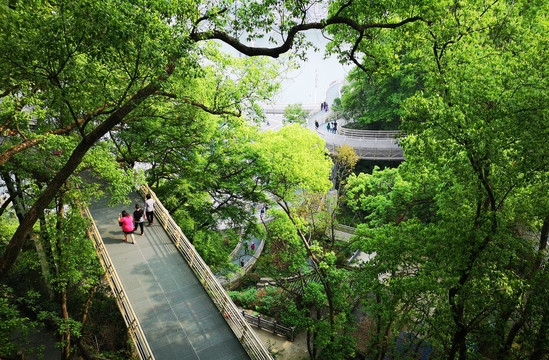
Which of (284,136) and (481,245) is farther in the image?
(284,136)

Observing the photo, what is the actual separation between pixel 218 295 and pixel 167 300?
1.24 meters

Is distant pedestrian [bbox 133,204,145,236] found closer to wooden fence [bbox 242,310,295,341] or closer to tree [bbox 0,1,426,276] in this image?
tree [bbox 0,1,426,276]

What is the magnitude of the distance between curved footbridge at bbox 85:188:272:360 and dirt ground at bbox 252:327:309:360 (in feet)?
27.7

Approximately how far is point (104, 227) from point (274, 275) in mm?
8107

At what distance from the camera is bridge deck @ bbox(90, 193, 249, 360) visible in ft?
22.2

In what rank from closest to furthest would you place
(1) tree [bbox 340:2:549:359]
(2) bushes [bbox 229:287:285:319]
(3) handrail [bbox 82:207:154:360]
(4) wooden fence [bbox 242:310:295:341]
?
(1) tree [bbox 340:2:549:359]
(3) handrail [bbox 82:207:154:360]
(4) wooden fence [bbox 242:310:295:341]
(2) bushes [bbox 229:287:285:319]

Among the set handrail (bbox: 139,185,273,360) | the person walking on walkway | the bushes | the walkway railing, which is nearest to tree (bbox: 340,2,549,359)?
handrail (bbox: 139,185,273,360)

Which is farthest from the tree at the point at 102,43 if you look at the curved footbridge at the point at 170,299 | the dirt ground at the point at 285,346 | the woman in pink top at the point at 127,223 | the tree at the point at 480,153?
the dirt ground at the point at 285,346

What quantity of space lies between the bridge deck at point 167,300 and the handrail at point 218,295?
0.42 feet

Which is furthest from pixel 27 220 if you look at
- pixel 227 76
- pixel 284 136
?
pixel 284 136

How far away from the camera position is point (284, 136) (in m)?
12.4

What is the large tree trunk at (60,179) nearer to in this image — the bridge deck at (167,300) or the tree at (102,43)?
the tree at (102,43)

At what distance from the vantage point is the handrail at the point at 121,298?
6.72 meters

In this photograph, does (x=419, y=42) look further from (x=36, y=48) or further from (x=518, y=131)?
(x=36, y=48)
